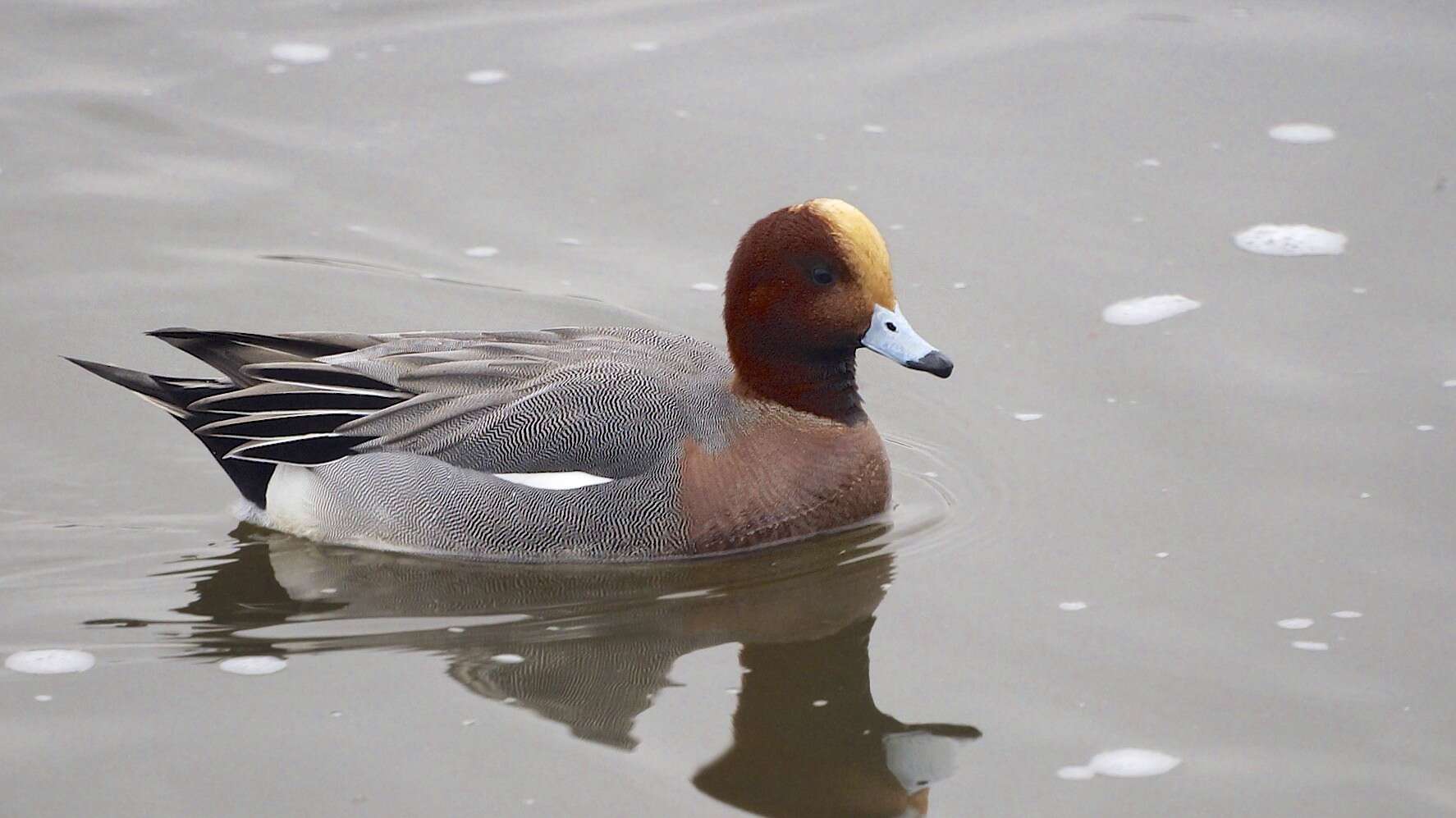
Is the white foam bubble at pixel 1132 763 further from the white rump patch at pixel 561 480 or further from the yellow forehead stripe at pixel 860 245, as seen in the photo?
the white rump patch at pixel 561 480

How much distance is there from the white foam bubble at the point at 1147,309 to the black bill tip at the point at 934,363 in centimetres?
167

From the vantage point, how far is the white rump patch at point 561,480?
6066mm

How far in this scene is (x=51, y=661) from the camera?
5.39 meters

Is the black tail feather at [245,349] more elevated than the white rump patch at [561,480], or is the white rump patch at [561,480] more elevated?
the black tail feather at [245,349]

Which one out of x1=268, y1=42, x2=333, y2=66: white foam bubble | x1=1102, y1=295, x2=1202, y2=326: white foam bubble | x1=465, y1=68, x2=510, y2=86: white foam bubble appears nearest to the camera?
x1=1102, y1=295, x2=1202, y2=326: white foam bubble

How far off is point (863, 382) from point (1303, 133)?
2869 millimetres

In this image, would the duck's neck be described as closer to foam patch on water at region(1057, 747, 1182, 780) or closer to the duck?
the duck

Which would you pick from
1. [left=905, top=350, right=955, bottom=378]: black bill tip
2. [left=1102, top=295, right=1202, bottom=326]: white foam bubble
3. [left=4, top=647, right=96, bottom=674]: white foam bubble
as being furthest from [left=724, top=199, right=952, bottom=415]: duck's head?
[left=4, top=647, right=96, bottom=674]: white foam bubble

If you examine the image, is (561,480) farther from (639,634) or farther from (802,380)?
(802,380)

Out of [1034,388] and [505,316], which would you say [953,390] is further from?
[505,316]

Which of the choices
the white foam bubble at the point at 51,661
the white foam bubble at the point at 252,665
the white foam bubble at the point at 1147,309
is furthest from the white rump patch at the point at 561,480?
the white foam bubble at the point at 1147,309

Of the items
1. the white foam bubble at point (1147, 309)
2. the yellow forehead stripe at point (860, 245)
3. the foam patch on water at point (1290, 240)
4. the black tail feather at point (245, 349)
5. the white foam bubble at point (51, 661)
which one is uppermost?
the yellow forehead stripe at point (860, 245)

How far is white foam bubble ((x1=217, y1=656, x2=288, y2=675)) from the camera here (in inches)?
212

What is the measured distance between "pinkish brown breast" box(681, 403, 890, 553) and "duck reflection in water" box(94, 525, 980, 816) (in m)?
0.09
